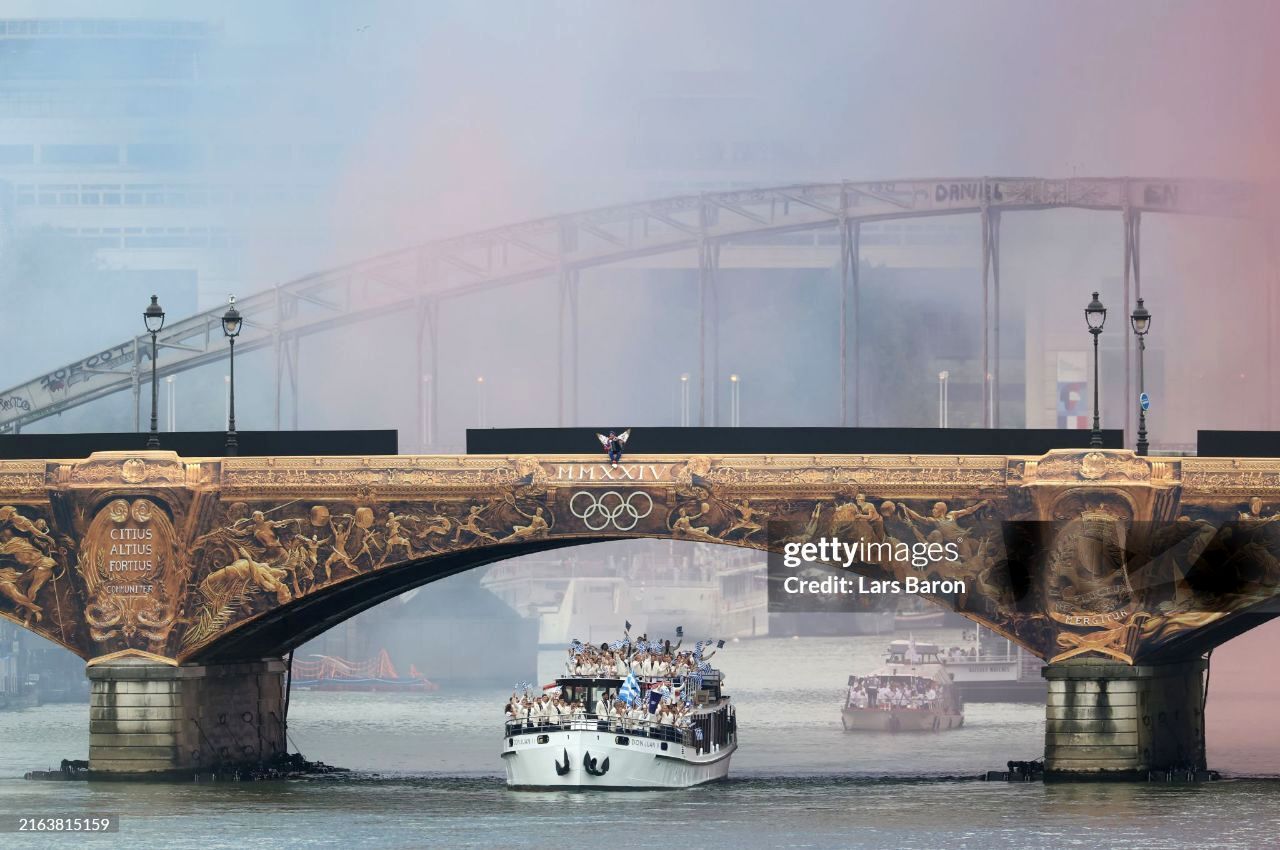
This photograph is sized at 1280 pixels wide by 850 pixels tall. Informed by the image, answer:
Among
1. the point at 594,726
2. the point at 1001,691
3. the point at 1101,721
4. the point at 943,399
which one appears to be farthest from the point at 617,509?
the point at 1001,691

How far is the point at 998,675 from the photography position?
517ft

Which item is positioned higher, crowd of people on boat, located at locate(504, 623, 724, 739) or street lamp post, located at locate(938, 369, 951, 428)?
street lamp post, located at locate(938, 369, 951, 428)

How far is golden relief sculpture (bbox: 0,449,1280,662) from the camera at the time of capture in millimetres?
79500

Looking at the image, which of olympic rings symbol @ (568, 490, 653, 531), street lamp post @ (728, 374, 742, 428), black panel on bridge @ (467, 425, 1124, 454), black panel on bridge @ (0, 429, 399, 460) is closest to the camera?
olympic rings symbol @ (568, 490, 653, 531)

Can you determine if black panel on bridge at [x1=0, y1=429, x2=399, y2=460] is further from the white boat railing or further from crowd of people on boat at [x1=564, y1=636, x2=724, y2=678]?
the white boat railing

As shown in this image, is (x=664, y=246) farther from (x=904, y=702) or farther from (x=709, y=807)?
(x=709, y=807)

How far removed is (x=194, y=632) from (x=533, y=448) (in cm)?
1201

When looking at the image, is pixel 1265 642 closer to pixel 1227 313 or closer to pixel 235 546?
pixel 1227 313

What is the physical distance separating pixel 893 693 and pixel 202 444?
5801 cm

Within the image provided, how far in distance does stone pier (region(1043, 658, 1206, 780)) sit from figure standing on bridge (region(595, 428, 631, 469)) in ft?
46.1

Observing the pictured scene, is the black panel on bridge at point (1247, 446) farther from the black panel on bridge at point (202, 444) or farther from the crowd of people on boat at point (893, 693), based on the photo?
the crowd of people on boat at point (893, 693)

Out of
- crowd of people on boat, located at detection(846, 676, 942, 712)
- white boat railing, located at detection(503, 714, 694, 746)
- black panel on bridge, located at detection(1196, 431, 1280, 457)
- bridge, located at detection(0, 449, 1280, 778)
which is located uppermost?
black panel on bridge, located at detection(1196, 431, 1280, 457)

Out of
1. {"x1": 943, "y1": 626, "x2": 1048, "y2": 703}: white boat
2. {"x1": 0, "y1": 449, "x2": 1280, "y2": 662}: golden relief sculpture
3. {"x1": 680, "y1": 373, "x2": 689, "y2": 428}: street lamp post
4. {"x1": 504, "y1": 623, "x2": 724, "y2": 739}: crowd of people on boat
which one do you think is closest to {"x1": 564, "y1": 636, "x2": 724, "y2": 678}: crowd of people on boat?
{"x1": 504, "y1": 623, "x2": 724, "y2": 739}: crowd of people on boat

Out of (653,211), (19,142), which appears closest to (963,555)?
(653,211)
